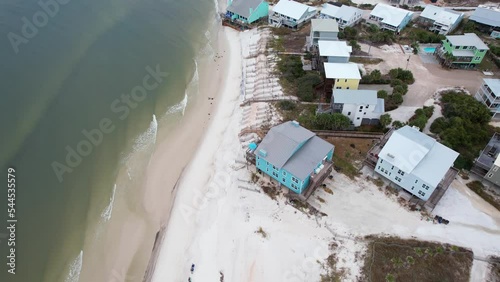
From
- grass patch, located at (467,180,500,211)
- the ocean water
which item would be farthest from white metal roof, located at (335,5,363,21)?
grass patch, located at (467,180,500,211)

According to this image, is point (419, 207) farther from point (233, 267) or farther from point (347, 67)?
point (347, 67)

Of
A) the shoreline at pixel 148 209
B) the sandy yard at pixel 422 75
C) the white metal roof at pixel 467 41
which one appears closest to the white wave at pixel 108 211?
the shoreline at pixel 148 209

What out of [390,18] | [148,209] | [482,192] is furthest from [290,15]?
[148,209]

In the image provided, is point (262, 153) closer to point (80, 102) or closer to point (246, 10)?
point (80, 102)

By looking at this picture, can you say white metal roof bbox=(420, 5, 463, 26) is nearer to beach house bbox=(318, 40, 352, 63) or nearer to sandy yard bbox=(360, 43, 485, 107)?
sandy yard bbox=(360, 43, 485, 107)

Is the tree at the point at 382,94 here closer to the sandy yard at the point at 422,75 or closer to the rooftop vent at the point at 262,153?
the sandy yard at the point at 422,75

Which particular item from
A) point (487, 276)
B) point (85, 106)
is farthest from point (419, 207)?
point (85, 106)

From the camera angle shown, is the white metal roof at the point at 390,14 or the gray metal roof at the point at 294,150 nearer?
the gray metal roof at the point at 294,150
